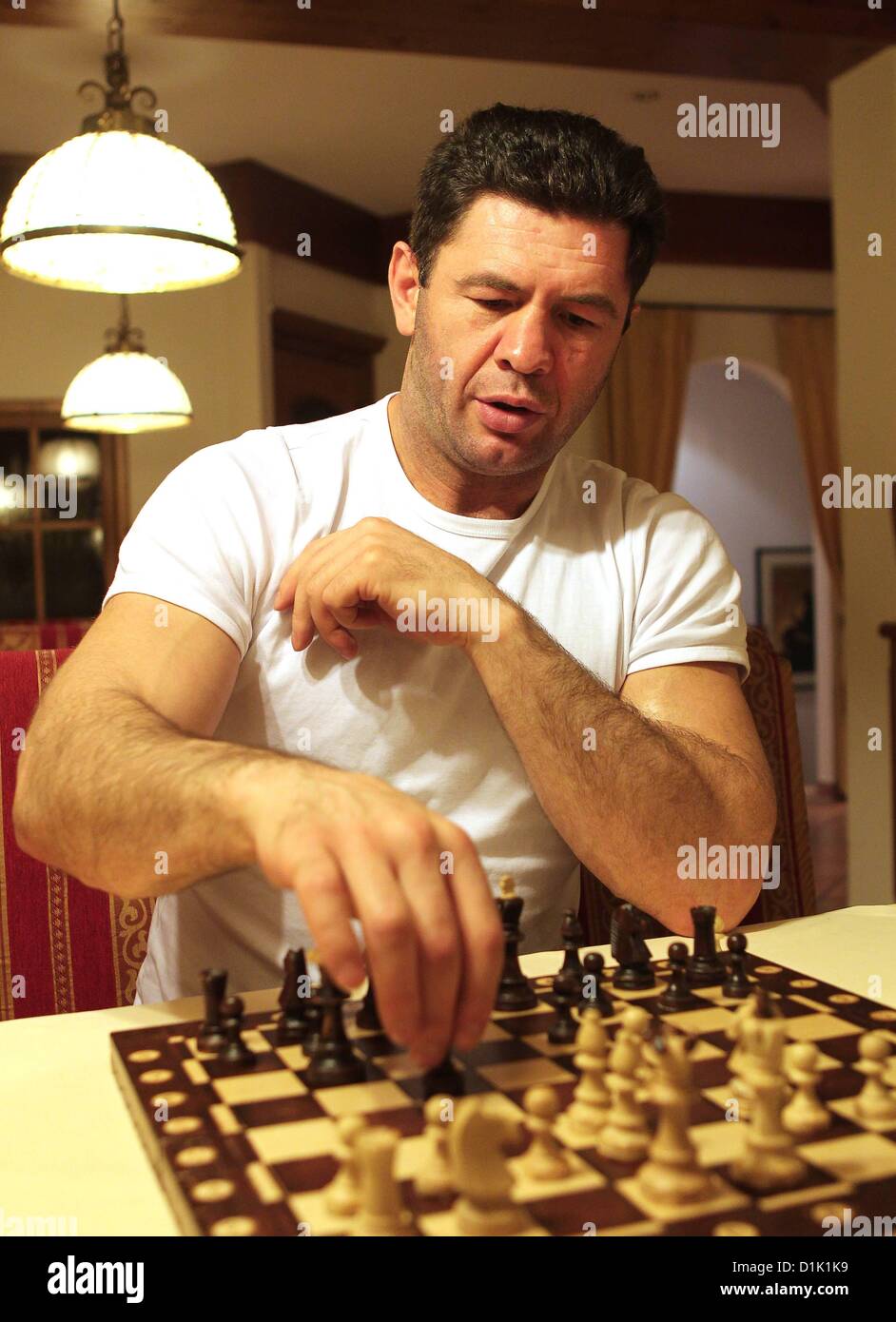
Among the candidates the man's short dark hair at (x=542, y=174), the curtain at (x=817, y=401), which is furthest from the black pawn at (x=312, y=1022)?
the curtain at (x=817, y=401)

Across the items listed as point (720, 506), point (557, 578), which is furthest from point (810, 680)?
point (557, 578)

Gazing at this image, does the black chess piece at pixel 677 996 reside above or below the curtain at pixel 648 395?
below

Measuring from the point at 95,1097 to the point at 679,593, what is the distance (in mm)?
970

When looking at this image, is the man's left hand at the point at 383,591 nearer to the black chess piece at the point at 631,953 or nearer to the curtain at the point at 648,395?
the black chess piece at the point at 631,953

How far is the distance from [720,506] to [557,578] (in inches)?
302

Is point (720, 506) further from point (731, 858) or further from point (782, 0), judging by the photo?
point (731, 858)

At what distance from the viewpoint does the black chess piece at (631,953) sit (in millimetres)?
1084

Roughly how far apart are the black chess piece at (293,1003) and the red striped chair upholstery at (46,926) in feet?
2.26

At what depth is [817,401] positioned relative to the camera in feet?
24.6

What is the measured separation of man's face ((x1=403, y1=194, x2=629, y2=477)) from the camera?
149cm

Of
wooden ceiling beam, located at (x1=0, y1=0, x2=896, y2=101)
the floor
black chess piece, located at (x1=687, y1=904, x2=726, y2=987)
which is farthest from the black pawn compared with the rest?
the floor

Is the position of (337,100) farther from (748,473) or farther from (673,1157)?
(673,1157)

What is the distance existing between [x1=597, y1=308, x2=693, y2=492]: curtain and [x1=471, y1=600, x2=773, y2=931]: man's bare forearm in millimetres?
5882

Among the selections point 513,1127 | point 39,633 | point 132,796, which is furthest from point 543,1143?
point 39,633
